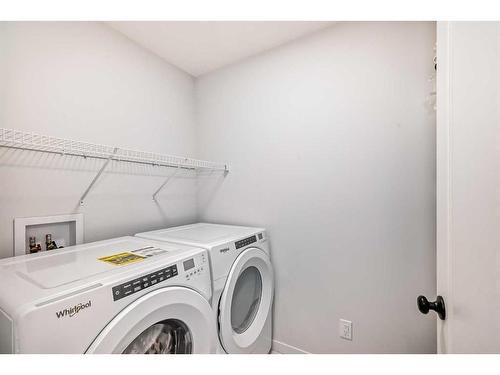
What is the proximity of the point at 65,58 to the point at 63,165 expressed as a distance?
2.09 feet

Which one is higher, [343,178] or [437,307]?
[343,178]

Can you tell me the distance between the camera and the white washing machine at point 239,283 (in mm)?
1174

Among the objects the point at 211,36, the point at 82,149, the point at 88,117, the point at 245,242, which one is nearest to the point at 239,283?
the point at 245,242

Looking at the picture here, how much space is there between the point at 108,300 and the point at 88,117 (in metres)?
1.20

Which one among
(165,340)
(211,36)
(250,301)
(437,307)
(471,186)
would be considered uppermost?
(211,36)

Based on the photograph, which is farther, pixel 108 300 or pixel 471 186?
pixel 108 300

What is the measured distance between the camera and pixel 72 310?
0.65 meters

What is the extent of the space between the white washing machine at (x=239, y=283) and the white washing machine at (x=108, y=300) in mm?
89

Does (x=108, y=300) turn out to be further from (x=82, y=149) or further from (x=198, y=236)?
(x=82, y=149)

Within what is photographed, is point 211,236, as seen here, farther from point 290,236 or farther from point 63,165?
point 63,165

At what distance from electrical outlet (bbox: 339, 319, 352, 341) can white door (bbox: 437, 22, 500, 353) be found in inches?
32.4

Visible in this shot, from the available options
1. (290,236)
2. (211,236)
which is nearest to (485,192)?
(290,236)

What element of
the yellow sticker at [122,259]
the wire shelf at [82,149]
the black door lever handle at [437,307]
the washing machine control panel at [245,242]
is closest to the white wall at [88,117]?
the wire shelf at [82,149]

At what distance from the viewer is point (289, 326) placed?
166 centimetres
